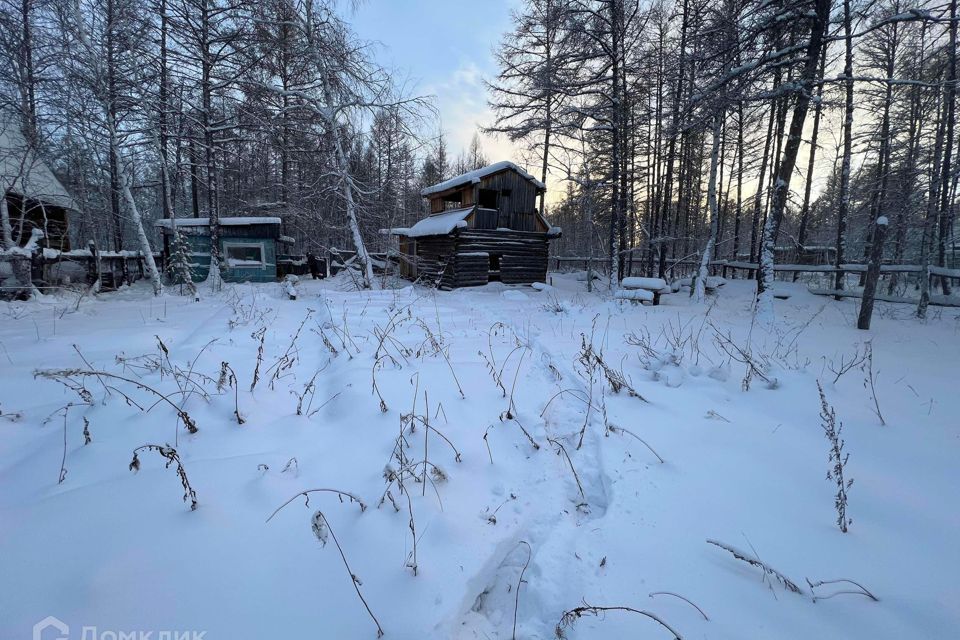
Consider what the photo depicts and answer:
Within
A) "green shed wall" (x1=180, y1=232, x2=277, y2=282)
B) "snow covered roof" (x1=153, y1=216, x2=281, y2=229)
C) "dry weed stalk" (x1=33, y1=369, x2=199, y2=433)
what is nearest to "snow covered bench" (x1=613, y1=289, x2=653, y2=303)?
"dry weed stalk" (x1=33, y1=369, x2=199, y2=433)

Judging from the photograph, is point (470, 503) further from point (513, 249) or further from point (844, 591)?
point (513, 249)

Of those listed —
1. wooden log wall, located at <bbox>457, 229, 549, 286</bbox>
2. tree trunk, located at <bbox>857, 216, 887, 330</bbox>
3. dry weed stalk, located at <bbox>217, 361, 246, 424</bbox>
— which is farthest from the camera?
wooden log wall, located at <bbox>457, 229, 549, 286</bbox>

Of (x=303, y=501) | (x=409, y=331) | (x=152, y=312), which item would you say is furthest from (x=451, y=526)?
(x=152, y=312)

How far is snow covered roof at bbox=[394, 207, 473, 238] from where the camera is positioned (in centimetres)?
1476

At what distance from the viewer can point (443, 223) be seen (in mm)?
15766

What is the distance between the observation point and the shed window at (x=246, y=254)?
1622 cm

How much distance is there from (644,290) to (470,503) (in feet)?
38.3

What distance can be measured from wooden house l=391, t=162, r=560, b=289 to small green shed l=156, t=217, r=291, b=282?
22.2 ft

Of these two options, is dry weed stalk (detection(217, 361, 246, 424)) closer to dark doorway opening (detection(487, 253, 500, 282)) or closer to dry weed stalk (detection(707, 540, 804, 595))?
dry weed stalk (detection(707, 540, 804, 595))

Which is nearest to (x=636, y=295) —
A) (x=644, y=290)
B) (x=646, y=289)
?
(x=644, y=290)

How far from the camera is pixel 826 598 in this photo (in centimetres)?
141

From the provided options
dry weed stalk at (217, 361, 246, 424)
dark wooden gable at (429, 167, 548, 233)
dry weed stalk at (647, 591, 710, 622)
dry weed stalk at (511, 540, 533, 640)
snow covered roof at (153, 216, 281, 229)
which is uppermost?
dark wooden gable at (429, 167, 548, 233)

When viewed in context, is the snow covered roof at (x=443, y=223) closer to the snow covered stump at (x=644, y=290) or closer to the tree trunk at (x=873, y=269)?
the snow covered stump at (x=644, y=290)

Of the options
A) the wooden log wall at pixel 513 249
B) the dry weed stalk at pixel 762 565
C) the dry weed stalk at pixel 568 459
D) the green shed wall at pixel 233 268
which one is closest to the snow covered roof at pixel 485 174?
the wooden log wall at pixel 513 249
